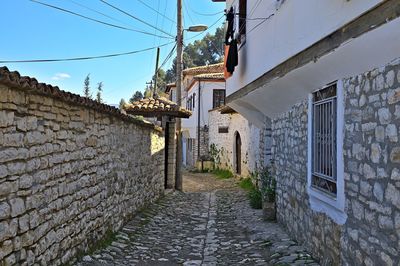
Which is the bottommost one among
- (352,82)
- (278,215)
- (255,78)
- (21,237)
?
(278,215)

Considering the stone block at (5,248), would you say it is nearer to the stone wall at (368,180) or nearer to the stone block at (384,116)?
the stone wall at (368,180)

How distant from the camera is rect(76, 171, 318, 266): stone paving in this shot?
18.8 feet

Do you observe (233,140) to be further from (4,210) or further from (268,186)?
(4,210)

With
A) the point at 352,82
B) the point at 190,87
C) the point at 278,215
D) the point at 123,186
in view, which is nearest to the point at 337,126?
the point at 352,82

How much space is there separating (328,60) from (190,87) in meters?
25.1

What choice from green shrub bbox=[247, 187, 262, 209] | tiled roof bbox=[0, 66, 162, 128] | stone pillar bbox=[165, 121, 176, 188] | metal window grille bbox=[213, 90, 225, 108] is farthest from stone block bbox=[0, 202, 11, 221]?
metal window grille bbox=[213, 90, 225, 108]

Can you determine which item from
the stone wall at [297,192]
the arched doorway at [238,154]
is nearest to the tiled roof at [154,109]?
the stone wall at [297,192]

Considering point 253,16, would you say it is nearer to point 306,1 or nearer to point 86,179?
point 306,1

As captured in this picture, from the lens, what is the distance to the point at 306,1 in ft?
16.0

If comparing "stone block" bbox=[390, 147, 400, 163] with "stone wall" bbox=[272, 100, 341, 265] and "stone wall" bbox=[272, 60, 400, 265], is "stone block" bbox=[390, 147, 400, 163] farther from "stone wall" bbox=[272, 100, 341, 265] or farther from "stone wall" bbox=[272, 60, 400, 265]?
"stone wall" bbox=[272, 100, 341, 265]

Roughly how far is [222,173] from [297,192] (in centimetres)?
1385

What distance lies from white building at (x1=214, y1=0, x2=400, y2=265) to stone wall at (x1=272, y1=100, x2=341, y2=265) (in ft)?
0.05

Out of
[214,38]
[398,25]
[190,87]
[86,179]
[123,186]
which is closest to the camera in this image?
[398,25]

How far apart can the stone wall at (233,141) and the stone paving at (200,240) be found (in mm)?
3779
